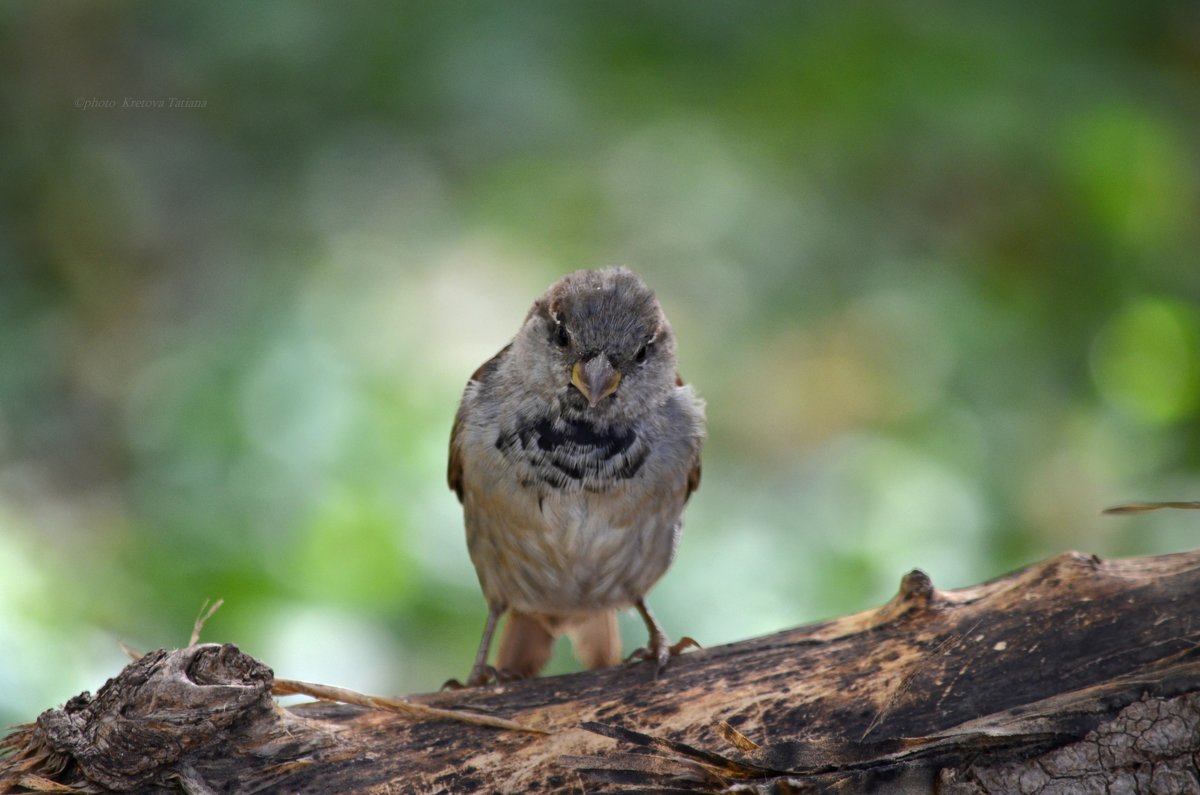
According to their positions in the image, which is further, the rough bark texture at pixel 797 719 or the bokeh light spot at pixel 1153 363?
the bokeh light spot at pixel 1153 363

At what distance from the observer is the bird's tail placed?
12.5 ft

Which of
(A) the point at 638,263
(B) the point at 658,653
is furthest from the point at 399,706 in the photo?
(A) the point at 638,263

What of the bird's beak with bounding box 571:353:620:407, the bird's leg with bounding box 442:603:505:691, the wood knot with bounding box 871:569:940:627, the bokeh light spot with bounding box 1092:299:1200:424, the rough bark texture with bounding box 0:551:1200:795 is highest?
the bokeh light spot with bounding box 1092:299:1200:424

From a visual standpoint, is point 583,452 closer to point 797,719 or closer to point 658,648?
point 658,648

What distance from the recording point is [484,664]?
348 cm

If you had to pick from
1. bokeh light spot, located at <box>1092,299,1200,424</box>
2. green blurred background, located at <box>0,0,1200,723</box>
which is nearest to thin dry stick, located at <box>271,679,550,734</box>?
green blurred background, located at <box>0,0,1200,723</box>

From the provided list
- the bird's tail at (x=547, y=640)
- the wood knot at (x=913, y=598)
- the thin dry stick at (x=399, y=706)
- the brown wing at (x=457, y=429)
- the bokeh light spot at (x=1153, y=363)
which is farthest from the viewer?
the bokeh light spot at (x=1153, y=363)

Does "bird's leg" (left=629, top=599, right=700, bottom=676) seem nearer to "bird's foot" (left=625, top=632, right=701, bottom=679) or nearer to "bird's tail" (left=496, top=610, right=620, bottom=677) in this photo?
"bird's foot" (left=625, top=632, right=701, bottom=679)

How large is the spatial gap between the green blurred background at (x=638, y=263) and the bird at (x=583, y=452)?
539 millimetres

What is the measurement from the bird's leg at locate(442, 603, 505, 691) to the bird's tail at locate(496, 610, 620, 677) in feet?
0.52

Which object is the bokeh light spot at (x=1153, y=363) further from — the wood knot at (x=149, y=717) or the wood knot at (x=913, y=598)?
the wood knot at (x=149, y=717)

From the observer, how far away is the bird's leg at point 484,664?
3.41 m

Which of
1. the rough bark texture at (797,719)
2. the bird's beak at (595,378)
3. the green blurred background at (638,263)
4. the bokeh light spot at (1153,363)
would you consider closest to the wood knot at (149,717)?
the rough bark texture at (797,719)

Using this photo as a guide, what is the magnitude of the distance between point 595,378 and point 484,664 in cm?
96
